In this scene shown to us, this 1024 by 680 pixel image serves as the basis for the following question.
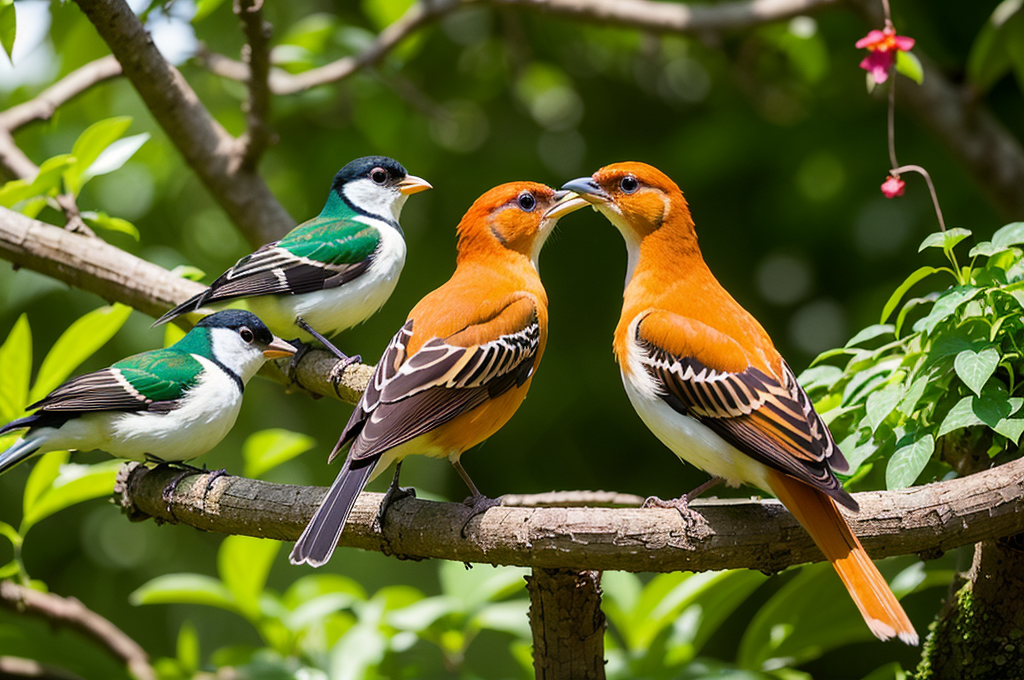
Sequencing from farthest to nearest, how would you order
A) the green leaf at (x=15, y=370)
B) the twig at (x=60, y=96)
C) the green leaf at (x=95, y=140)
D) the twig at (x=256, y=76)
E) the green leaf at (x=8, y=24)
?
the twig at (x=60, y=96) < the green leaf at (x=95, y=140) < the twig at (x=256, y=76) < the green leaf at (x=15, y=370) < the green leaf at (x=8, y=24)

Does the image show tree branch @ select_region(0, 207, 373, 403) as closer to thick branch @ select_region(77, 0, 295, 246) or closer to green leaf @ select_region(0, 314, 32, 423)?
green leaf @ select_region(0, 314, 32, 423)

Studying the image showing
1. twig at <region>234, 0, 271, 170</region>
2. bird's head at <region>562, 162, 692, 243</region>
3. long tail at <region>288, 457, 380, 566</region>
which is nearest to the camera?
long tail at <region>288, 457, 380, 566</region>

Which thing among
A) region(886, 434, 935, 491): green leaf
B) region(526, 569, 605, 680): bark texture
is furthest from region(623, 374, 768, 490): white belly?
region(526, 569, 605, 680): bark texture

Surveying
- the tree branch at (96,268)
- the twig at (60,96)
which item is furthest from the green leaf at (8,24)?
the twig at (60,96)

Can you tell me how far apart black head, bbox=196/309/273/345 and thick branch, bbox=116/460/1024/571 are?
722 millimetres

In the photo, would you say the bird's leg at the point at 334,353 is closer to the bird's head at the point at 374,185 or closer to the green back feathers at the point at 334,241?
the green back feathers at the point at 334,241

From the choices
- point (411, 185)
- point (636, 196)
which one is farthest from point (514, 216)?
point (411, 185)

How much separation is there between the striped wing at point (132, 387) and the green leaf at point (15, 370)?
58 centimetres

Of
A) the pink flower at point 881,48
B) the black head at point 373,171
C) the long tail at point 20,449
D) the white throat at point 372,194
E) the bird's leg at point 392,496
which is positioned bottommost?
the bird's leg at point 392,496

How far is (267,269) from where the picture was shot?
12.1 feet

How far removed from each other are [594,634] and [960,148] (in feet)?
14.0

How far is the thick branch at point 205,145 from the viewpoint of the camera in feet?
13.8

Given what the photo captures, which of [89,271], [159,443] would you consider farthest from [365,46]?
[159,443]

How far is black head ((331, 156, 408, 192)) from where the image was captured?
4105 millimetres
